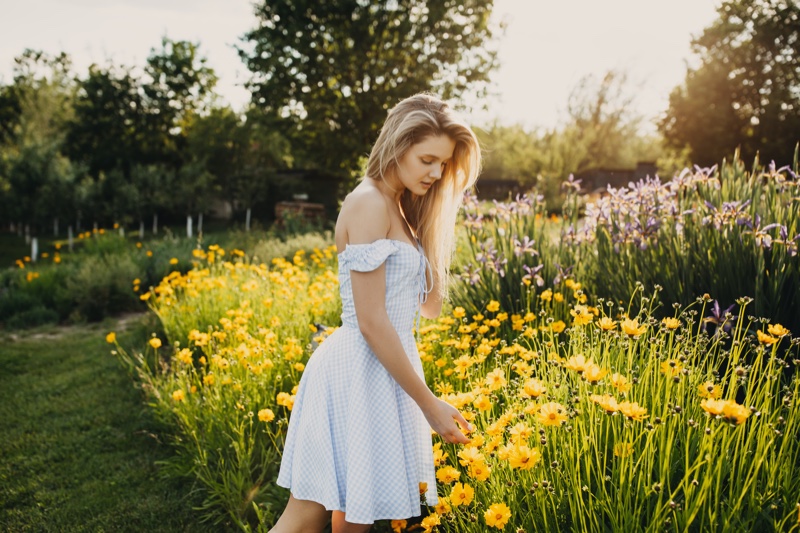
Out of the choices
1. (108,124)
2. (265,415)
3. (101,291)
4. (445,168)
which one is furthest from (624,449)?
(108,124)

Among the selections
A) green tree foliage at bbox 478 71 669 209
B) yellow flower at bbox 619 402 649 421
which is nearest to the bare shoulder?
yellow flower at bbox 619 402 649 421

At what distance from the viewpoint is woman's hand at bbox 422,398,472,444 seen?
177cm

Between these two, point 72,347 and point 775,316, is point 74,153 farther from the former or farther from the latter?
point 775,316

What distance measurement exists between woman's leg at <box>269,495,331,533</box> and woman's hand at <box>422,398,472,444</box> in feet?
1.79

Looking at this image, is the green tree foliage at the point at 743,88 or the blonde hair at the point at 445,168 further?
the green tree foliage at the point at 743,88

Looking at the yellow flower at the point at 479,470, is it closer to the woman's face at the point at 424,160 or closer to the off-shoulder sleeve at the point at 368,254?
the off-shoulder sleeve at the point at 368,254

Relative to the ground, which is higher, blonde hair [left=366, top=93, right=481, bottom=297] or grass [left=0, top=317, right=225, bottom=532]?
blonde hair [left=366, top=93, right=481, bottom=297]

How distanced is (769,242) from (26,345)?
25.2 feet

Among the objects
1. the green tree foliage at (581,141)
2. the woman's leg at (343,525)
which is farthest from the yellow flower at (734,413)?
the green tree foliage at (581,141)

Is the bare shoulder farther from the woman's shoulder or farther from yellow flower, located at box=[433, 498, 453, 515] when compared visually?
yellow flower, located at box=[433, 498, 453, 515]

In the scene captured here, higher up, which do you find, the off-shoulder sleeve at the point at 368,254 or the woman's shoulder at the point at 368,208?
the woman's shoulder at the point at 368,208

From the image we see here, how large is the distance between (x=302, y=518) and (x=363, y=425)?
427 mm

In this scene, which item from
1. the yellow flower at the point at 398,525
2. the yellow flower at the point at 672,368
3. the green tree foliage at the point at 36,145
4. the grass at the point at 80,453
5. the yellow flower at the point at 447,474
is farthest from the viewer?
the green tree foliage at the point at 36,145

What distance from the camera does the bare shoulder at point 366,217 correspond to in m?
1.84
